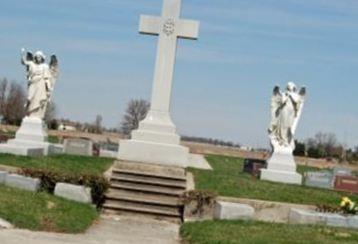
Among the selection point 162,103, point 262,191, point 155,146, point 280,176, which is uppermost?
point 162,103

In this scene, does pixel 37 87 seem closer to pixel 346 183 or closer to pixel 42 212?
pixel 346 183

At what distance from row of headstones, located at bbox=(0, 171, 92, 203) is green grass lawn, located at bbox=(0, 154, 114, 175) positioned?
8.63 feet

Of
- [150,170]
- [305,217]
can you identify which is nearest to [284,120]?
[150,170]

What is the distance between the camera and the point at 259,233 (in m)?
11.3

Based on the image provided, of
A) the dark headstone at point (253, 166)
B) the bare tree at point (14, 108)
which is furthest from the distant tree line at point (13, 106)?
the dark headstone at point (253, 166)

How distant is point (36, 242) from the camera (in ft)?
30.2

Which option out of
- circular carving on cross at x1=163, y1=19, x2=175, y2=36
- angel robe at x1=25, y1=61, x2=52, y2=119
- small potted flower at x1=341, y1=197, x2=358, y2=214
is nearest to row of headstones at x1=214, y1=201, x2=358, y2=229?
small potted flower at x1=341, y1=197, x2=358, y2=214

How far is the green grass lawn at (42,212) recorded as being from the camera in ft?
35.4

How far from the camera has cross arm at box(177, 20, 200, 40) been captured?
19266mm

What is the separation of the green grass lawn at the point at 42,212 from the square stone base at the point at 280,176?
941cm

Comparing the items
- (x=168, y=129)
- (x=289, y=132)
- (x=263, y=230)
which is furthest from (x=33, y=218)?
(x=289, y=132)

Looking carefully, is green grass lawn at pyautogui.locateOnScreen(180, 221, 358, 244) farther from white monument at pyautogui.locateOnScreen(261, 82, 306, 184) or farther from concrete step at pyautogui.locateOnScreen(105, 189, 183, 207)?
white monument at pyautogui.locateOnScreen(261, 82, 306, 184)

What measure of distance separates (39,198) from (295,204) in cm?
618

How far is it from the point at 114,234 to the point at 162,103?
26.4ft
